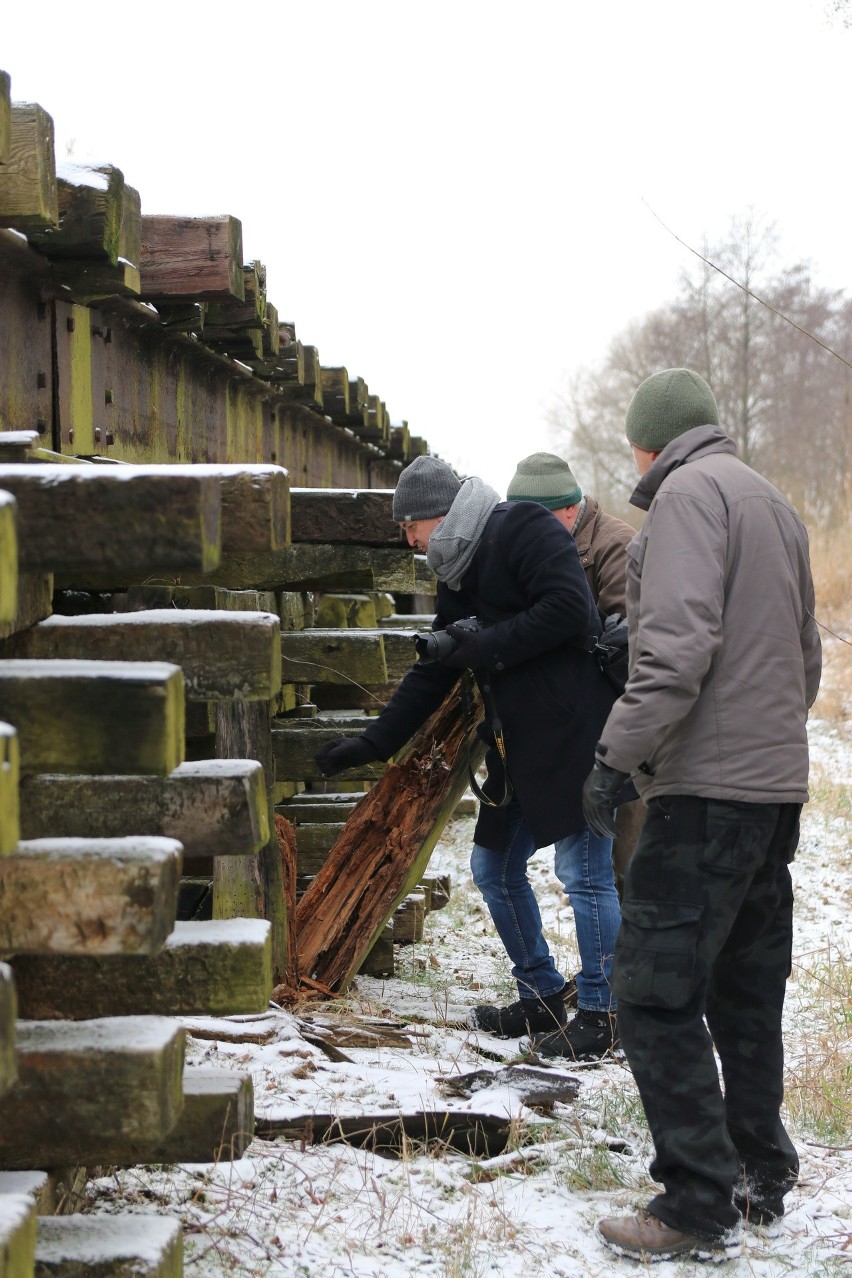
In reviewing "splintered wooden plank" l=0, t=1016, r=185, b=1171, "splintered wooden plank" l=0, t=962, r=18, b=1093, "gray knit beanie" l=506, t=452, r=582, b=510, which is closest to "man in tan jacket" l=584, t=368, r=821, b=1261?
"splintered wooden plank" l=0, t=1016, r=185, b=1171

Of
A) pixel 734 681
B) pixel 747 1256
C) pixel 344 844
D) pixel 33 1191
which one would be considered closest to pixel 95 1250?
pixel 33 1191

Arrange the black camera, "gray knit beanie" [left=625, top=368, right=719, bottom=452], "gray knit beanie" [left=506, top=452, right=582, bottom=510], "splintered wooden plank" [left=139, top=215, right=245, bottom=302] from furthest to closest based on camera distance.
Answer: "gray knit beanie" [left=506, top=452, right=582, bottom=510], the black camera, "splintered wooden plank" [left=139, top=215, right=245, bottom=302], "gray knit beanie" [left=625, top=368, right=719, bottom=452]

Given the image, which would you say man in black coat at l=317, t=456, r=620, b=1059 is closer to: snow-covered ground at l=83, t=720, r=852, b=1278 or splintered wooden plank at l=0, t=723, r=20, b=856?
snow-covered ground at l=83, t=720, r=852, b=1278

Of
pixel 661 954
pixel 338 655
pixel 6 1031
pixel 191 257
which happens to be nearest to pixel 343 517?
pixel 338 655

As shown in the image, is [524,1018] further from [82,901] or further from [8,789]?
[8,789]

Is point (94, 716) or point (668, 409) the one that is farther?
point (668, 409)

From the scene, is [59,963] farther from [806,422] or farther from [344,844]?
[806,422]

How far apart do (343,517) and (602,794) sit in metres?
1.84

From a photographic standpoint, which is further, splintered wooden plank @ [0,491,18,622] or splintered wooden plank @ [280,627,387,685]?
splintered wooden plank @ [280,627,387,685]

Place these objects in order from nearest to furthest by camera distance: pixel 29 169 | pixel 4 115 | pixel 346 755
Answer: pixel 4 115 < pixel 29 169 < pixel 346 755

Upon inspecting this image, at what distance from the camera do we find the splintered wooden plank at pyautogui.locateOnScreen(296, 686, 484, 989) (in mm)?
5180

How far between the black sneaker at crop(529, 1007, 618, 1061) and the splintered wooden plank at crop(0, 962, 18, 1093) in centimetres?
302

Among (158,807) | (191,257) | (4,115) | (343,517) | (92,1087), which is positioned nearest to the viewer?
(92,1087)

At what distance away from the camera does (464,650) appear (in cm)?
461
